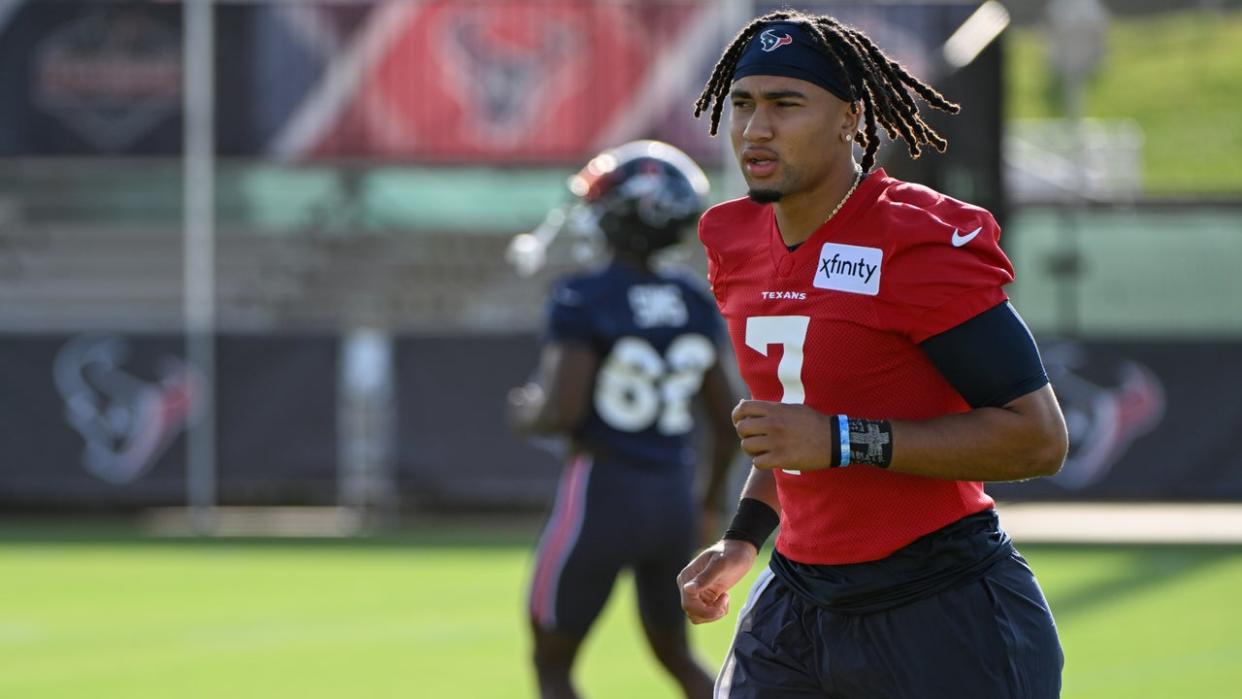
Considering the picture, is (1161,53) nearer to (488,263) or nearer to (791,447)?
(488,263)

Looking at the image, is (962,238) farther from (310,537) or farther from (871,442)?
(310,537)

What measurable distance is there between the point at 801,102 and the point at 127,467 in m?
12.6

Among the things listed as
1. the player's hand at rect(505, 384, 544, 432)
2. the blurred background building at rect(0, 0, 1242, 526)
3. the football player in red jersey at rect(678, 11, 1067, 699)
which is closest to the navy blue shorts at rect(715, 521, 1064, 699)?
the football player in red jersey at rect(678, 11, 1067, 699)

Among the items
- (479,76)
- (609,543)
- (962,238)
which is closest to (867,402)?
(962,238)

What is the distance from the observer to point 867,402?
3867 mm

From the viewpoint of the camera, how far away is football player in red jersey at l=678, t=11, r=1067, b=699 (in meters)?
3.67

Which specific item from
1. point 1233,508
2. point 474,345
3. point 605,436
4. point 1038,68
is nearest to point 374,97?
point 474,345

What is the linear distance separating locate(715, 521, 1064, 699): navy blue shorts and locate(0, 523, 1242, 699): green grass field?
14.4 ft

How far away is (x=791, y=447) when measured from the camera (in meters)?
3.58

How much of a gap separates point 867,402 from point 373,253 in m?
17.4

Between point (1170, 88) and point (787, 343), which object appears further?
point (1170, 88)

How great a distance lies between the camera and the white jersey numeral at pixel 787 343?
3.91 m

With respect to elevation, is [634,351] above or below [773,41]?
below

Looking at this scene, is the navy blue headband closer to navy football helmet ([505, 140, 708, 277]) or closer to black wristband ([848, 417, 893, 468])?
black wristband ([848, 417, 893, 468])
